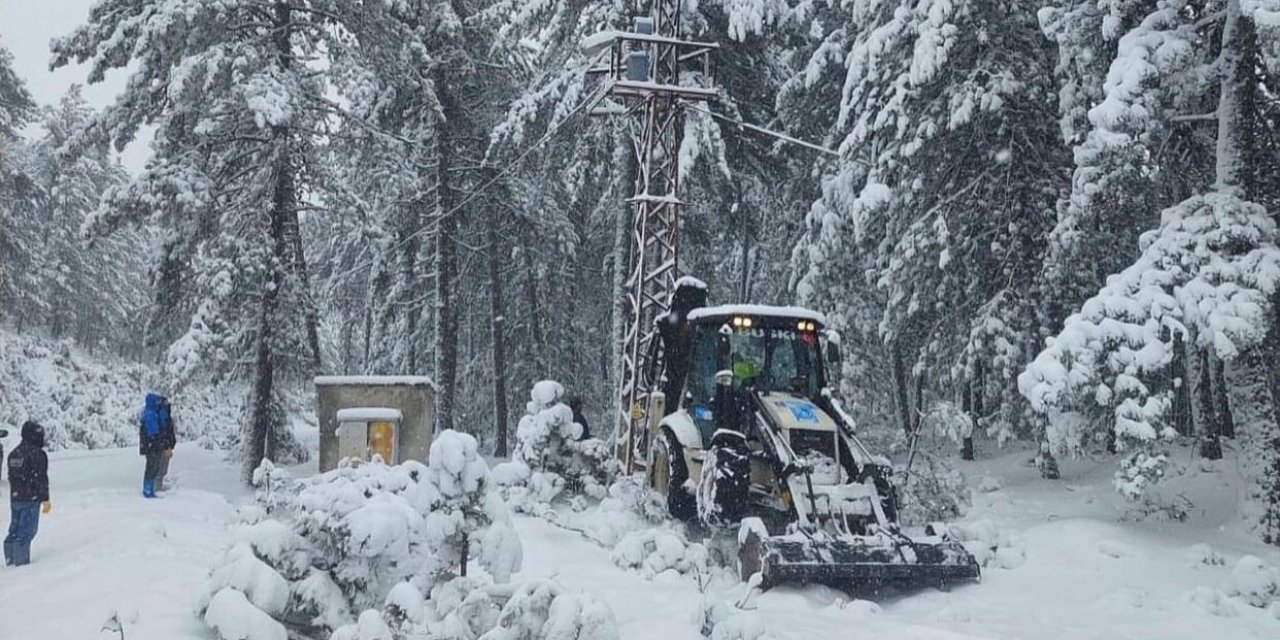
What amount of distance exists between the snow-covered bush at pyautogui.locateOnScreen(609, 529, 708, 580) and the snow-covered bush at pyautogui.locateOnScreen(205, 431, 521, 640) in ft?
12.0

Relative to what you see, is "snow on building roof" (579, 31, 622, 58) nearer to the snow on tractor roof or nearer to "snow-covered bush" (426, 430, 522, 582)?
the snow on tractor roof

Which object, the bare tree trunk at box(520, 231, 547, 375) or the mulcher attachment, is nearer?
the mulcher attachment

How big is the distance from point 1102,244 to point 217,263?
43.5ft

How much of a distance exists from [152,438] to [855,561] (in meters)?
10.7

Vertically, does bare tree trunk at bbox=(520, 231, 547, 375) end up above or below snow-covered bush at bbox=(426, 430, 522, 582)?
above

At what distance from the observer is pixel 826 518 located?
30.3 feet

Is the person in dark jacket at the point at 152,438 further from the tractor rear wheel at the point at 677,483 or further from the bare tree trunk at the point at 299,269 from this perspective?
the tractor rear wheel at the point at 677,483

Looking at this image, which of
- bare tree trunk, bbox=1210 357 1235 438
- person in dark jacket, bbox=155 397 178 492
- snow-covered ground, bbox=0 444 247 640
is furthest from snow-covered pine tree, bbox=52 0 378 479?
bare tree trunk, bbox=1210 357 1235 438

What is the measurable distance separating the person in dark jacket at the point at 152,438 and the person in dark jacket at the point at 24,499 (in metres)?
3.95

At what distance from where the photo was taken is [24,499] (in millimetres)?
9633

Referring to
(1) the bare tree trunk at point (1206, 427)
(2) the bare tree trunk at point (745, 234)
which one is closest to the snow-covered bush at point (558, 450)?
(2) the bare tree trunk at point (745, 234)

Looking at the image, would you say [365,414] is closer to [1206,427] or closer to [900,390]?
[1206,427]

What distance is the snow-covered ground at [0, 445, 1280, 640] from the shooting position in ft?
22.1

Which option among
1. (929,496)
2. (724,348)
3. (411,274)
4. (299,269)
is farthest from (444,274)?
(929,496)
